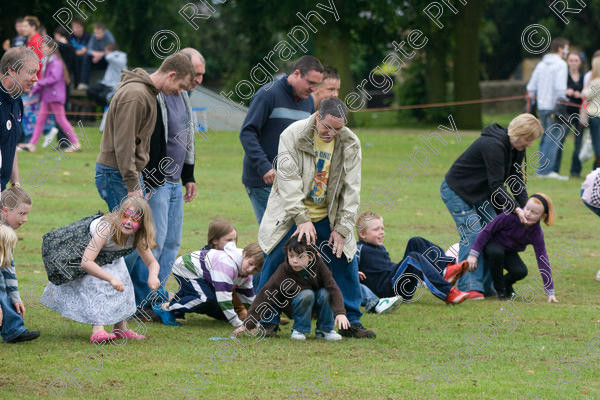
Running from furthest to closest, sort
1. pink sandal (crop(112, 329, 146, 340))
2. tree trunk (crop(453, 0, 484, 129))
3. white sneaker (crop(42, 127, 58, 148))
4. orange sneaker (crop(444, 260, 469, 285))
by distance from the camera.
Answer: tree trunk (crop(453, 0, 484, 129)) → white sneaker (crop(42, 127, 58, 148)) → orange sneaker (crop(444, 260, 469, 285)) → pink sandal (crop(112, 329, 146, 340))

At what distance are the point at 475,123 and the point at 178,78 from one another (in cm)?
1918

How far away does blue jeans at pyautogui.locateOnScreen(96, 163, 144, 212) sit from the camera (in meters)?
6.77

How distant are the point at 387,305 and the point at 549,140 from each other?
9240 millimetres

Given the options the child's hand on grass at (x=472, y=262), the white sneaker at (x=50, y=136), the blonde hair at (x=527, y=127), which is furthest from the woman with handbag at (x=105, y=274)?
the white sneaker at (x=50, y=136)

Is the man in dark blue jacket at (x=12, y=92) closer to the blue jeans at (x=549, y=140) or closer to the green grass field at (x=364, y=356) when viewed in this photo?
the green grass field at (x=364, y=356)

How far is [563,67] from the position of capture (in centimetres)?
1605

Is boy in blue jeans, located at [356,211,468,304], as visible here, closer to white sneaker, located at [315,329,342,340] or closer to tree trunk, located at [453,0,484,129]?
white sneaker, located at [315,329,342,340]

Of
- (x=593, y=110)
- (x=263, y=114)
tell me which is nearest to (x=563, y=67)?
(x=593, y=110)

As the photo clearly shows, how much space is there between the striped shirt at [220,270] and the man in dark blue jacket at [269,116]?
0.59 m

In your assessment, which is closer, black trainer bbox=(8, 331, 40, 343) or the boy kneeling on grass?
black trainer bbox=(8, 331, 40, 343)

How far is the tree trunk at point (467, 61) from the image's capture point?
2434cm

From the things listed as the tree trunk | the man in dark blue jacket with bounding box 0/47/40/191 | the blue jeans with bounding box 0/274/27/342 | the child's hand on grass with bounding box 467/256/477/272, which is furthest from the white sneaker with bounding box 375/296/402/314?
the tree trunk

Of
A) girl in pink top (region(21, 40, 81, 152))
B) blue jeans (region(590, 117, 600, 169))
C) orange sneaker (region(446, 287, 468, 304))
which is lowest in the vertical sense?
girl in pink top (region(21, 40, 81, 152))

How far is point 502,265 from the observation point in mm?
8273
